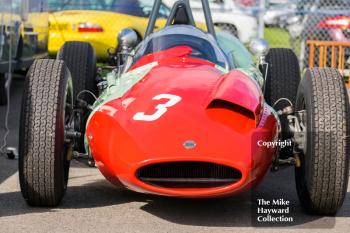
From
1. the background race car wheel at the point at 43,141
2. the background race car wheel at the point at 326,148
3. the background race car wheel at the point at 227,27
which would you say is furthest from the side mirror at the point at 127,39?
the background race car wheel at the point at 227,27

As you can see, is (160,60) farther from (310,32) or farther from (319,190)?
(310,32)

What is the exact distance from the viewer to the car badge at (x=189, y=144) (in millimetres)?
5988

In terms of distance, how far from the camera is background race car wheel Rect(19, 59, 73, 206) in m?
6.50

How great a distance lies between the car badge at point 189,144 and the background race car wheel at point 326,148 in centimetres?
93

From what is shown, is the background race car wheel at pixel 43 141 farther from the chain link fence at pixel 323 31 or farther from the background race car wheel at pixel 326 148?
the chain link fence at pixel 323 31

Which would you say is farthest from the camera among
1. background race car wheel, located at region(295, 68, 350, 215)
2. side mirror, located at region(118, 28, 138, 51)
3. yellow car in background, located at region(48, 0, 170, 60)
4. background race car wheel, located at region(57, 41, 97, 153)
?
yellow car in background, located at region(48, 0, 170, 60)

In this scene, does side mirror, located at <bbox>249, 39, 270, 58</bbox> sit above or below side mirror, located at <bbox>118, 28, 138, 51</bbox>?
above

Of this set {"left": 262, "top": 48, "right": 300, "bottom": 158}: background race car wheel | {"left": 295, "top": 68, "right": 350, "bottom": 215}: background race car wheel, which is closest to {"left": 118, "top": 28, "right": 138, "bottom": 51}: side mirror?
{"left": 262, "top": 48, "right": 300, "bottom": 158}: background race car wheel

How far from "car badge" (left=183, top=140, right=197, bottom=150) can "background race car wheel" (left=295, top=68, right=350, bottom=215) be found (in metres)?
0.93

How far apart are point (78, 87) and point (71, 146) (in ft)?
6.25

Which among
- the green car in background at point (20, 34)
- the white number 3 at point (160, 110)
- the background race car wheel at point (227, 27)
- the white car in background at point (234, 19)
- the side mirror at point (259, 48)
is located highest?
the white number 3 at point (160, 110)

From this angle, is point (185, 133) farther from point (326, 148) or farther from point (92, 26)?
point (92, 26)

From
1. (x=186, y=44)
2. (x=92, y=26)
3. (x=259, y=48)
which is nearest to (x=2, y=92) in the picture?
(x=259, y=48)

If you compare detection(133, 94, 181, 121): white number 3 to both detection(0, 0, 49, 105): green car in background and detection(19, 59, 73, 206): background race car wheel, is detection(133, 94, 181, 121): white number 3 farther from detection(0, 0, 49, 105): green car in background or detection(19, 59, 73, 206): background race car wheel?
detection(0, 0, 49, 105): green car in background
